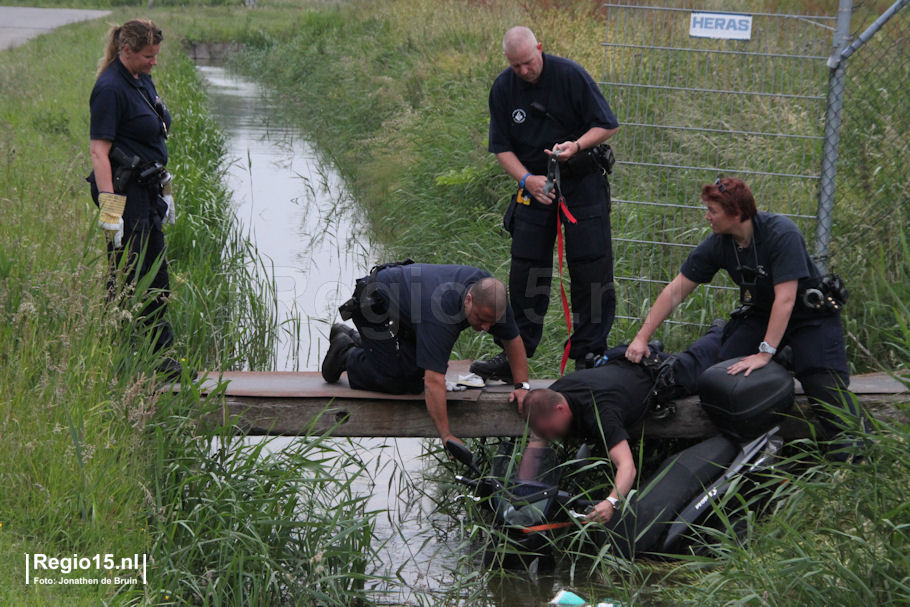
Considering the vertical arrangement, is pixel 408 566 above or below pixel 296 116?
below

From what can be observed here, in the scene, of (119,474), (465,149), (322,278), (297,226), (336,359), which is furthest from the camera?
(297,226)

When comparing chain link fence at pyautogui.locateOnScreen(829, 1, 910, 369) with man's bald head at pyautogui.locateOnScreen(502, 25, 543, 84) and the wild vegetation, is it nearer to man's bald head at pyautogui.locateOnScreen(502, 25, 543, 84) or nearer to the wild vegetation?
the wild vegetation

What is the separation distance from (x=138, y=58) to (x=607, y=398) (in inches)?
A: 104

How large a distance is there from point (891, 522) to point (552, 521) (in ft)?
5.62

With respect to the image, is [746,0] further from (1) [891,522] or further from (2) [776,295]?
(1) [891,522]

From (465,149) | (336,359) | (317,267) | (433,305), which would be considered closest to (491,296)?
(433,305)

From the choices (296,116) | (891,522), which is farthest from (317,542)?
(296,116)

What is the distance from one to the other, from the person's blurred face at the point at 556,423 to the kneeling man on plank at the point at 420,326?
0.26 metres

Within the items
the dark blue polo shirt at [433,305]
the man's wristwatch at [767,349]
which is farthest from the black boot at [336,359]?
the man's wristwatch at [767,349]

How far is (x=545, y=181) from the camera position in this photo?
198 inches

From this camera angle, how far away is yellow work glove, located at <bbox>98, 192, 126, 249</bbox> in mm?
4691

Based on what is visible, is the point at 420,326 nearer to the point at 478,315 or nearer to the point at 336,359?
the point at 478,315

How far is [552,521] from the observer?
4.66 metres

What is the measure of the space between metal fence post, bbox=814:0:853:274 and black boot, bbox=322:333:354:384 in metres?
2.57
